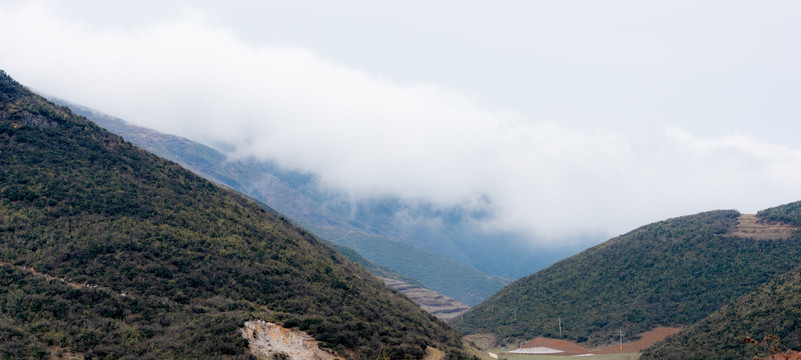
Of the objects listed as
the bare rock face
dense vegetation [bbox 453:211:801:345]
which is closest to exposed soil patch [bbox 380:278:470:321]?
dense vegetation [bbox 453:211:801:345]

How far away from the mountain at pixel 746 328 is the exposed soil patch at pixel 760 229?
3062 centimetres

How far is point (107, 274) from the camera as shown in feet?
124

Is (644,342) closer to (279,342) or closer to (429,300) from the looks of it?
(279,342)

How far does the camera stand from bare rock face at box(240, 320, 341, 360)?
100ft

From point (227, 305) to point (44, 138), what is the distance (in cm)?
3268

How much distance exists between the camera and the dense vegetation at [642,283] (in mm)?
81500

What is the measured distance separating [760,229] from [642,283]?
24283mm

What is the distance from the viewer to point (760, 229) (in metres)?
93.2

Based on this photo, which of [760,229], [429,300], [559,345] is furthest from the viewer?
[429,300]

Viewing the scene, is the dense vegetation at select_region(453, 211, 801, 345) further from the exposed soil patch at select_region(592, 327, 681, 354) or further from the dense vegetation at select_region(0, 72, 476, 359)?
the dense vegetation at select_region(0, 72, 476, 359)

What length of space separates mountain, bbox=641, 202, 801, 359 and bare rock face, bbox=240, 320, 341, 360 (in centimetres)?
3632

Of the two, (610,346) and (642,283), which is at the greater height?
(642,283)

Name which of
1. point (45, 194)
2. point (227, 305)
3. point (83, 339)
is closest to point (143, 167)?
point (45, 194)

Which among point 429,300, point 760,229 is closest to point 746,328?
point 760,229
